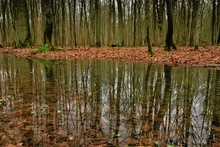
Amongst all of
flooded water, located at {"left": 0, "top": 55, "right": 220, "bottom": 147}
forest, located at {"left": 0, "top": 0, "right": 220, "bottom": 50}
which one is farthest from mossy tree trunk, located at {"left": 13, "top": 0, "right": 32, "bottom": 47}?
flooded water, located at {"left": 0, "top": 55, "right": 220, "bottom": 147}

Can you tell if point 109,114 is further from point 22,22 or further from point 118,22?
point 118,22

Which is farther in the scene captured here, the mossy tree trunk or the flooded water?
the mossy tree trunk

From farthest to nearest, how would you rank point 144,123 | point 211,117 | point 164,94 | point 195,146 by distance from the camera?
point 164,94
point 211,117
point 144,123
point 195,146

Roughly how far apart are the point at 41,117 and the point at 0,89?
1901 millimetres

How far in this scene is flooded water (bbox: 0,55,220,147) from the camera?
198cm

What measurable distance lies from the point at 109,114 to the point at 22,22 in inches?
519

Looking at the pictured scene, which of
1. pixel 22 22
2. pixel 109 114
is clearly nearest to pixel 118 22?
pixel 22 22

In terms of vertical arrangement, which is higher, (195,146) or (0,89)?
(0,89)

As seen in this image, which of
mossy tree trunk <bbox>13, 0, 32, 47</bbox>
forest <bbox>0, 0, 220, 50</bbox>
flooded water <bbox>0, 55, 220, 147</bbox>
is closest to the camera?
flooded water <bbox>0, 55, 220, 147</bbox>

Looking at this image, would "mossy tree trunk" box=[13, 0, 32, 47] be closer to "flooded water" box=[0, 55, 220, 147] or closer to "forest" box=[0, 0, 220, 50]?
"forest" box=[0, 0, 220, 50]

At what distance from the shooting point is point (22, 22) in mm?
13523

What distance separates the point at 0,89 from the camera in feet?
12.6

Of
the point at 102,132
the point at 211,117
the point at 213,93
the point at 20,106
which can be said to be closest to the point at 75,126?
the point at 102,132

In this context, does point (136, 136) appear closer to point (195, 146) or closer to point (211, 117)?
point (195, 146)
